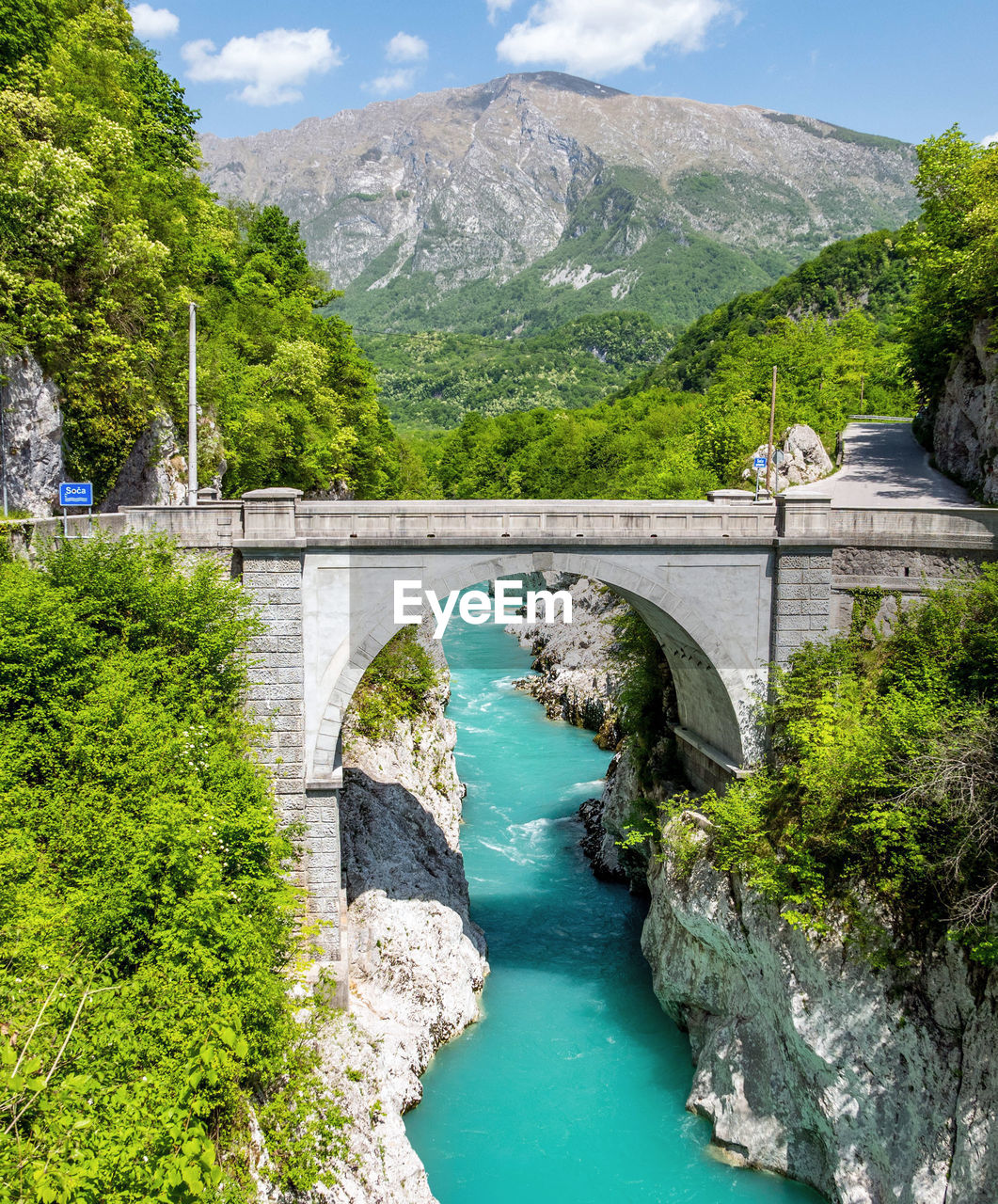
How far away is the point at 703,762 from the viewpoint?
24.5 meters

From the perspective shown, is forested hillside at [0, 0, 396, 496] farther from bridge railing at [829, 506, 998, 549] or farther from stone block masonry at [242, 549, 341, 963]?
bridge railing at [829, 506, 998, 549]

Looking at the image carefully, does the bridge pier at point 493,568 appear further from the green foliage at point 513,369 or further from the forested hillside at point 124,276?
the green foliage at point 513,369

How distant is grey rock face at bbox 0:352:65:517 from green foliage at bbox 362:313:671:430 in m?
116

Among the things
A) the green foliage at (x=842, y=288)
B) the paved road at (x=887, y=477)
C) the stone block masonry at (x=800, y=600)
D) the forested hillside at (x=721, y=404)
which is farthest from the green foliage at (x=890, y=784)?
the green foliage at (x=842, y=288)

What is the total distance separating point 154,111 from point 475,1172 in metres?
38.0

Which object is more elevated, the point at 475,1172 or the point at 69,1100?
the point at 69,1100

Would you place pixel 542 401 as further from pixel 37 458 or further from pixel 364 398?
pixel 37 458

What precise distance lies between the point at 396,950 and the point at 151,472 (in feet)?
50.6

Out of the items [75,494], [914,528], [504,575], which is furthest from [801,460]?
[75,494]

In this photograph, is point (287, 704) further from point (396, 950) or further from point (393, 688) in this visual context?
point (393, 688)

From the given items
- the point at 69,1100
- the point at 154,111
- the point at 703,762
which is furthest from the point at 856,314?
the point at 69,1100

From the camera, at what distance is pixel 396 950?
74.1 feet

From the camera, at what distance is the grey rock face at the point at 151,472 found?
27078 millimetres

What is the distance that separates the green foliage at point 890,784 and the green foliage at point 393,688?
11.7 m
